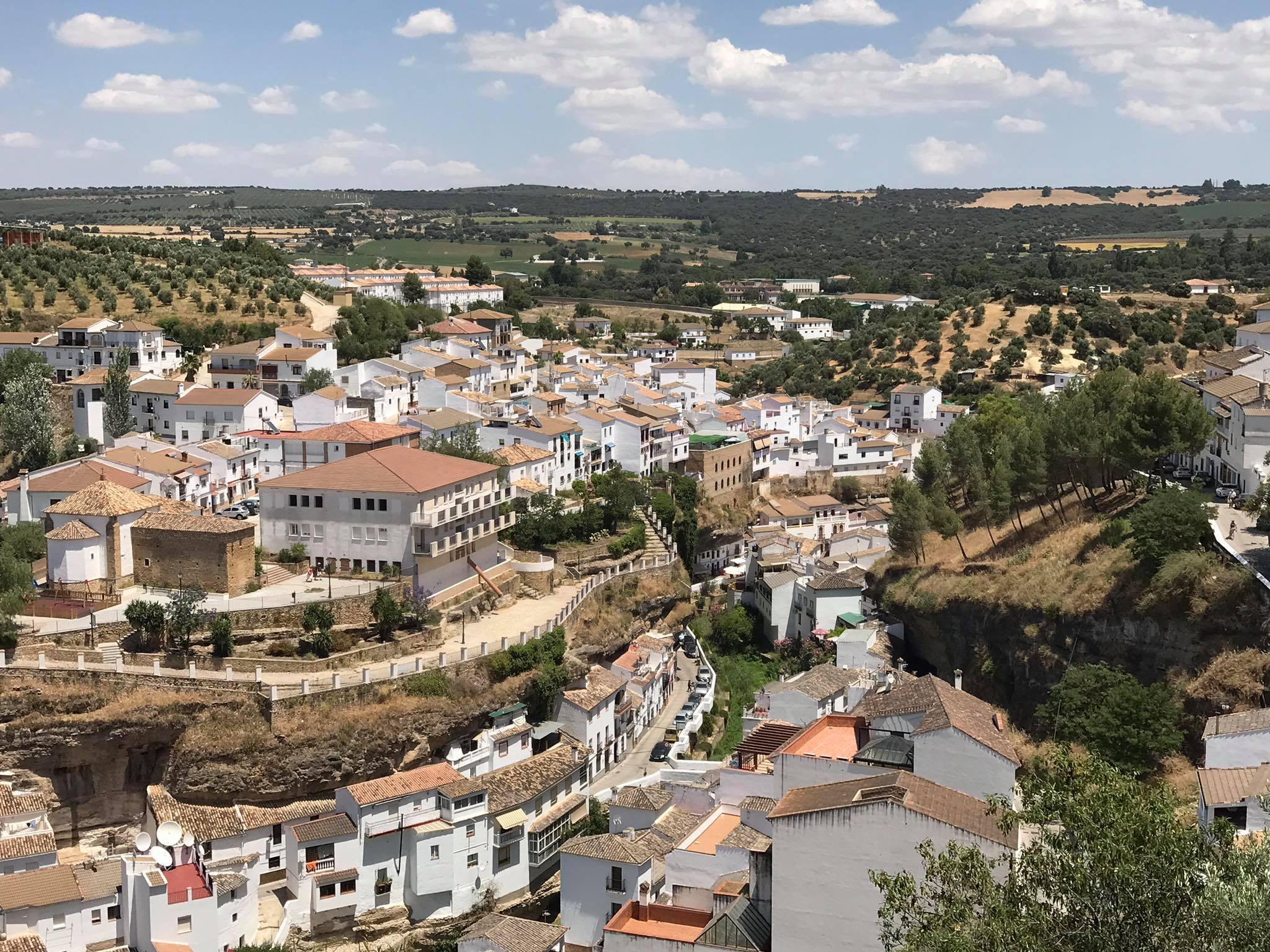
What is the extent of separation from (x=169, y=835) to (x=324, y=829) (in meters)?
3.34

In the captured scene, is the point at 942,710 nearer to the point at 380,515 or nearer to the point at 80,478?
the point at 380,515

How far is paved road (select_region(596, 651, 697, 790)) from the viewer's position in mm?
36750

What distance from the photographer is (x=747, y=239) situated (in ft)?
620

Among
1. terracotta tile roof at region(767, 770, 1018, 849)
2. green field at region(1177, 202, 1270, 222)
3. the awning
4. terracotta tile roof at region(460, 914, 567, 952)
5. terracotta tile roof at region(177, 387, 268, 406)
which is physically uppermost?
green field at region(1177, 202, 1270, 222)

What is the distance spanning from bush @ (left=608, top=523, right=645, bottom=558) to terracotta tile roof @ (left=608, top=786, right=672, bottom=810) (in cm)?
1657

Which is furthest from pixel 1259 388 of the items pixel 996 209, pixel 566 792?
pixel 996 209

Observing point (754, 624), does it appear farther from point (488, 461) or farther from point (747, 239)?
point (747, 239)

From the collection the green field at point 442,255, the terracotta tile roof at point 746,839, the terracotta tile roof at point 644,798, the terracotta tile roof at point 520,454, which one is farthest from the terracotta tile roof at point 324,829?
the green field at point 442,255

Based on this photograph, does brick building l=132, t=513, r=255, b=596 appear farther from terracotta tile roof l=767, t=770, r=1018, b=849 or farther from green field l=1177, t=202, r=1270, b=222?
green field l=1177, t=202, r=1270, b=222

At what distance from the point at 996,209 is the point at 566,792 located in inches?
7034

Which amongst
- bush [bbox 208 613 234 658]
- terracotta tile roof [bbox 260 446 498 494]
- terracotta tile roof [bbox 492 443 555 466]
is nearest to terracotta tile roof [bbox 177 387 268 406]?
terracotta tile roof [bbox 492 443 555 466]

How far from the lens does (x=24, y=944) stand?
85.7 feet

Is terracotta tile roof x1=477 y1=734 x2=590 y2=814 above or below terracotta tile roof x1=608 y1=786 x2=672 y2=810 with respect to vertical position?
below

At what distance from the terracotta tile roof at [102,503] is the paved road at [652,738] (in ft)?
48.1
